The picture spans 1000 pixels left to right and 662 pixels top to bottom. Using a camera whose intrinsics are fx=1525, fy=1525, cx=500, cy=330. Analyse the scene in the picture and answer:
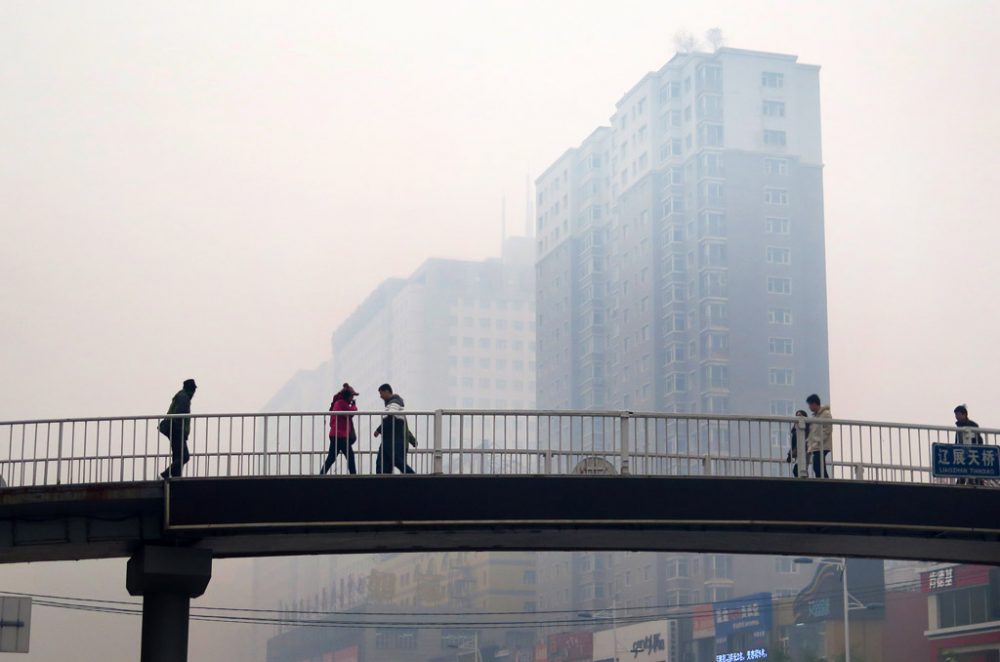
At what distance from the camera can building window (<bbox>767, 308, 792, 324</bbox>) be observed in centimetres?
18002

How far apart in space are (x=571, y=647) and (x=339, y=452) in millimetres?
111246

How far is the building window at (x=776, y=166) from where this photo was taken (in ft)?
602

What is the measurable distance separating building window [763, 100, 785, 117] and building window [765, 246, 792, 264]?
1613 centimetres

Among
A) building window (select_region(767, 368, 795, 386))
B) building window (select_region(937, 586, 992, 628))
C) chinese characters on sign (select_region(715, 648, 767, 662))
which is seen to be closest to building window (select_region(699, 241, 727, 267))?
building window (select_region(767, 368, 795, 386))

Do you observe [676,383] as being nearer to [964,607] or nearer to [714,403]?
[714,403]

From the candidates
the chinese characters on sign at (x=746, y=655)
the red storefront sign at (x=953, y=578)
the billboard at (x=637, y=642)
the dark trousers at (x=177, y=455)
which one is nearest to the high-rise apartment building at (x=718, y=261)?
the billboard at (x=637, y=642)

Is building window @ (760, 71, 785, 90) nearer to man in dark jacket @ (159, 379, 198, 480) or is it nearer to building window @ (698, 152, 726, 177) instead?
building window @ (698, 152, 726, 177)

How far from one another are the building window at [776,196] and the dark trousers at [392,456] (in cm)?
15986

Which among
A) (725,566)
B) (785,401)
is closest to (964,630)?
(725,566)

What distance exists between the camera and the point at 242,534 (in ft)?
92.6

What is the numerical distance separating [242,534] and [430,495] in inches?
147

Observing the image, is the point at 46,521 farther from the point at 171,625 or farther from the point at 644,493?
the point at 644,493

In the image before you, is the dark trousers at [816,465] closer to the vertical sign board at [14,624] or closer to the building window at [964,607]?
the vertical sign board at [14,624]

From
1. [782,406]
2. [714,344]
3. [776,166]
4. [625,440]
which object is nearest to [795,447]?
[625,440]
